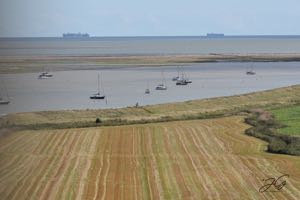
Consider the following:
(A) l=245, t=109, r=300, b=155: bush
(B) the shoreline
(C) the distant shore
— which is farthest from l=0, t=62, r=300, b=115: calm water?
(A) l=245, t=109, r=300, b=155: bush

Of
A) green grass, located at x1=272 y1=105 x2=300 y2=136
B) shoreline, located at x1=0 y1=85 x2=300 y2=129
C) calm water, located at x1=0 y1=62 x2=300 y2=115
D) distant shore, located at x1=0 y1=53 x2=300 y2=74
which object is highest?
green grass, located at x1=272 y1=105 x2=300 y2=136

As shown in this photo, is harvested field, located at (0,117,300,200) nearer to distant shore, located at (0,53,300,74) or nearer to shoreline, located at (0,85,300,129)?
shoreline, located at (0,85,300,129)

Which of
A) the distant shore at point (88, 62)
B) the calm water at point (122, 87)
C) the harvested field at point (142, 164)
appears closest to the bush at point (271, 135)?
the harvested field at point (142, 164)

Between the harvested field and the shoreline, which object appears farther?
the shoreline

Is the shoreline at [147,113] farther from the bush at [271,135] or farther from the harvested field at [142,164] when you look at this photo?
the bush at [271,135]

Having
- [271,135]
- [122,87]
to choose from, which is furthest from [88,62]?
[271,135]

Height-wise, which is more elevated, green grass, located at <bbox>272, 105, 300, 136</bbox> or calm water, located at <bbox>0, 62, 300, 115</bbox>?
green grass, located at <bbox>272, 105, 300, 136</bbox>

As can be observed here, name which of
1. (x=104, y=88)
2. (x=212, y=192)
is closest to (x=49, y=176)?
(x=212, y=192)
